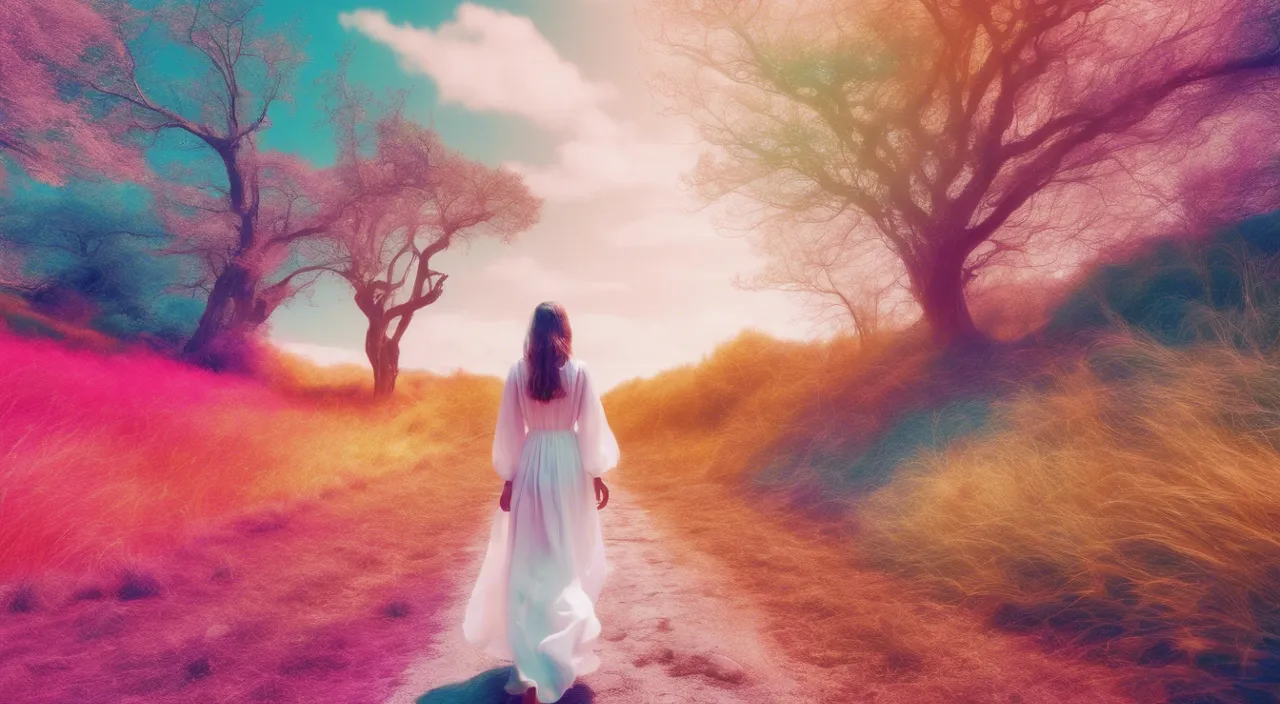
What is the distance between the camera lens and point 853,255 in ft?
40.0

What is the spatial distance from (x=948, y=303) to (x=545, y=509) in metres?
8.63

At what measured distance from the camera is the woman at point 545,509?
3.42 m

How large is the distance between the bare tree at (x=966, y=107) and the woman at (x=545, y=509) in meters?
8.14

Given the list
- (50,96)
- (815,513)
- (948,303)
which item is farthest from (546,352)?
(50,96)

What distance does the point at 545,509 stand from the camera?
362 centimetres

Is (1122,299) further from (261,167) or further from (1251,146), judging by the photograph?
(261,167)

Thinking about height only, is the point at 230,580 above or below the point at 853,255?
below

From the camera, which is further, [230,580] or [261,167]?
[261,167]

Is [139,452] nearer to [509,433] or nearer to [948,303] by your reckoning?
[509,433]

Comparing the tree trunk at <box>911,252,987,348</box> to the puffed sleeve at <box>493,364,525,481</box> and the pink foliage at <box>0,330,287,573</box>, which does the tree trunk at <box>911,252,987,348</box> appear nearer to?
the puffed sleeve at <box>493,364,525,481</box>

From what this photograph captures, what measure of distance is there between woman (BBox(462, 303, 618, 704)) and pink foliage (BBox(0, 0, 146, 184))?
957cm

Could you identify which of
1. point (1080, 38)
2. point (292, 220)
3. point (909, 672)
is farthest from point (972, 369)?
point (292, 220)

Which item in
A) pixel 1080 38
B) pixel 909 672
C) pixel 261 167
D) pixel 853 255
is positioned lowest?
pixel 909 672

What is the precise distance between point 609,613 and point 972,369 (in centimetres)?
692
